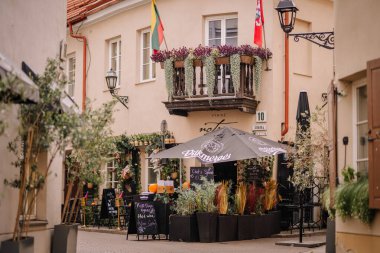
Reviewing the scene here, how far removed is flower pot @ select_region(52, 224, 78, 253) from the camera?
11719 mm

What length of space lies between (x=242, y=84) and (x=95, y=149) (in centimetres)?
997

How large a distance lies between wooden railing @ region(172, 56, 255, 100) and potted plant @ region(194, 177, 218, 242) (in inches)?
144

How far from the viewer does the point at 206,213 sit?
16750 mm

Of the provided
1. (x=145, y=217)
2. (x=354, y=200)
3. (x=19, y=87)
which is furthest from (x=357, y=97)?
(x=145, y=217)

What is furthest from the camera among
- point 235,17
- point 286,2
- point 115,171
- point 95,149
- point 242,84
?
point 115,171

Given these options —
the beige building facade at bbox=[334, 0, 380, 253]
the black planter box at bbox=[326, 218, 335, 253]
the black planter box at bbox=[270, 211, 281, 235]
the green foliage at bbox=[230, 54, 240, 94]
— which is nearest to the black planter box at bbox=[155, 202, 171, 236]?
the black planter box at bbox=[270, 211, 281, 235]

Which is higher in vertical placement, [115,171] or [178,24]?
[178,24]

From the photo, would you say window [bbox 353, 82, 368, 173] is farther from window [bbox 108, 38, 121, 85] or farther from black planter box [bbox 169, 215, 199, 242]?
window [bbox 108, 38, 121, 85]

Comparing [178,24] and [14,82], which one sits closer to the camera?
[14,82]

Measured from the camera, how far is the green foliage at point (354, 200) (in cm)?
1005

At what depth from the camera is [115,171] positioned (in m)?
23.7

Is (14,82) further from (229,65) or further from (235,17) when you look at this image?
(235,17)

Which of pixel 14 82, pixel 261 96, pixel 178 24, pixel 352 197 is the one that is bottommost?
pixel 352 197

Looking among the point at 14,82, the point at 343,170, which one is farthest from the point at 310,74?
the point at 14,82
